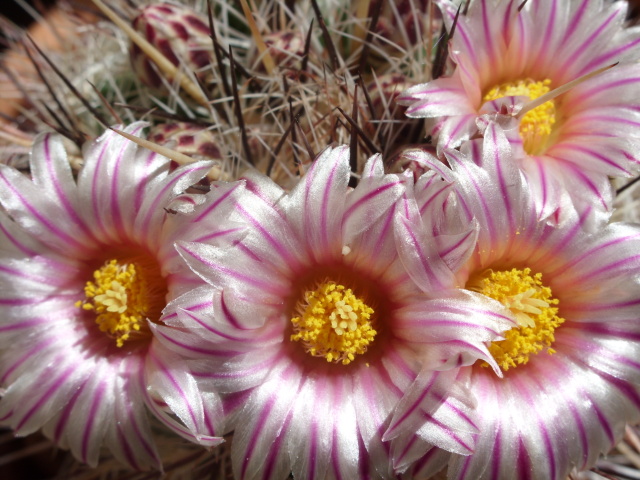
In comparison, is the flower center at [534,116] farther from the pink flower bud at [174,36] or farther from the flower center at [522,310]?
the pink flower bud at [174,36]

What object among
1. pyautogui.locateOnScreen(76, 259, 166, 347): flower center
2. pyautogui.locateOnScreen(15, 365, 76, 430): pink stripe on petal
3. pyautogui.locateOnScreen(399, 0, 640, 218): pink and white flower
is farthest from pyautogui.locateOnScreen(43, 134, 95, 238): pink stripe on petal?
pyautogui.locateOnScreen(399, 0, 640, 218): pink and white flower

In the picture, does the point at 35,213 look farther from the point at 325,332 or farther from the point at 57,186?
the point at 325,332

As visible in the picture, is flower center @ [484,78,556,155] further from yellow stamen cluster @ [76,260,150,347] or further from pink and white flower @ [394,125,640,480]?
yellow stamen cluster @ [76,260,150,347]

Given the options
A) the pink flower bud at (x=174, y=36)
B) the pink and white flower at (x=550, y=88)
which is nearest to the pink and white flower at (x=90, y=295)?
the pink flower bud at (x=174, y=36)

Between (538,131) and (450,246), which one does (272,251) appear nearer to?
(450,246)

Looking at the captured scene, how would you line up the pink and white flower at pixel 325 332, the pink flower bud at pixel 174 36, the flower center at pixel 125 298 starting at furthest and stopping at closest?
the pink flower bud at pixel 174 36, the flower center at pixel 125 298, the pink and white flower at pixel 325 332
